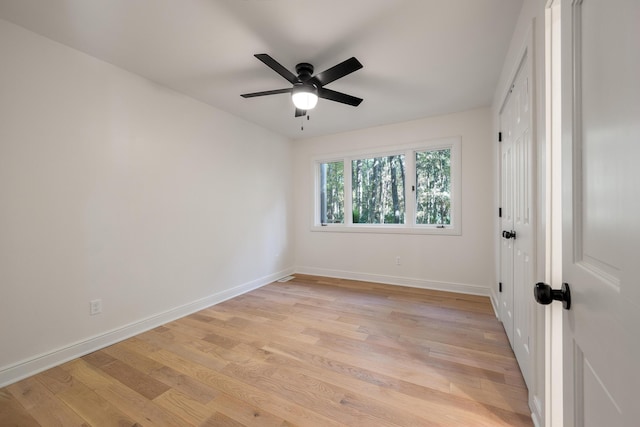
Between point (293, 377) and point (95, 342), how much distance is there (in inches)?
68.7

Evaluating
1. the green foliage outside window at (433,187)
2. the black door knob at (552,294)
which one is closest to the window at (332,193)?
the green foliage outside window at (433,187)

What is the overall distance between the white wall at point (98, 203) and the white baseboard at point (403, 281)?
149cm

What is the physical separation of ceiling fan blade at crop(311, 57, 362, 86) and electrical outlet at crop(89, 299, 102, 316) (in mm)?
2613

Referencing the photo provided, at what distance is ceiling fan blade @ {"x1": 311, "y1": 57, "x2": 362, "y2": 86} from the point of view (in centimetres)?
183

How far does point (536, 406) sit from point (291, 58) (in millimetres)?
2851

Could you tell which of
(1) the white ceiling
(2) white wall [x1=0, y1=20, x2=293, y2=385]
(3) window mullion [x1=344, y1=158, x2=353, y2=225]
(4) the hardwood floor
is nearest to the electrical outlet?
(2) white wall [x1=0, y1=20, x2=293, y2=385]

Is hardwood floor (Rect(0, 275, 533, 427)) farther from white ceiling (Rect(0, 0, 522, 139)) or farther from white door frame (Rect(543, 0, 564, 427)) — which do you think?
white ceiling (Rect(0, 0, 522, 139))

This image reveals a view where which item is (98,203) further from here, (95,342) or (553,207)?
(553,207)

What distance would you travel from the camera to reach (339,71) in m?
1.96

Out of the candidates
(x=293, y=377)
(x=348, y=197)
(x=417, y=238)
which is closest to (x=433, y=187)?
(x=417, y=238)

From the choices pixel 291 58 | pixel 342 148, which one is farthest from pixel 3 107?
pixel 342 148

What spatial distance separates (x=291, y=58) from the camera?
217cm

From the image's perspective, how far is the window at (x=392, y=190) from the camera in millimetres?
3639

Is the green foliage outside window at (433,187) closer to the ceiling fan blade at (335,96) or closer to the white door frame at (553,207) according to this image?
the ceiling fan blade at (335,96)
